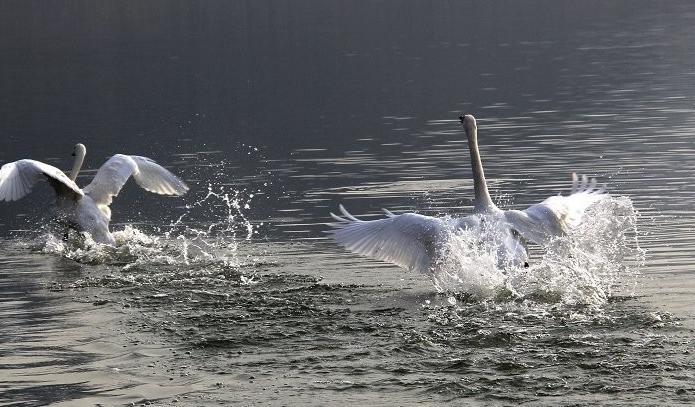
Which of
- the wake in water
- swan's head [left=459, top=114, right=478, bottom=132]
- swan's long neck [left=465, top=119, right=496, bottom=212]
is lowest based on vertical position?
the wake in water

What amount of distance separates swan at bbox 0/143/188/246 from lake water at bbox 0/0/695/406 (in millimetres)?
466

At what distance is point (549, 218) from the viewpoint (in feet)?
46.2

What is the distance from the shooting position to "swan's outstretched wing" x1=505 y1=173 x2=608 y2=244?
13.8m

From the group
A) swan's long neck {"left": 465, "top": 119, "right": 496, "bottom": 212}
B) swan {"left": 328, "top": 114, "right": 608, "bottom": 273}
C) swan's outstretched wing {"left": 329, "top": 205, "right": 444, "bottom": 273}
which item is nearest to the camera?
swan {"left": 328, "top": 114, "right": 608, "bottom": 273}

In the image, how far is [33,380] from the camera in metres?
11.5

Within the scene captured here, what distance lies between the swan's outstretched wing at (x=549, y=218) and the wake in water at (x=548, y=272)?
112mm

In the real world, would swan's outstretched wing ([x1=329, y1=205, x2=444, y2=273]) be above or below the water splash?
above

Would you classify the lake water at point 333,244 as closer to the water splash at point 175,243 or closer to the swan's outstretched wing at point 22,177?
the water splash at point 175,243

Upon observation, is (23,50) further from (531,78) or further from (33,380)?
(33,380)

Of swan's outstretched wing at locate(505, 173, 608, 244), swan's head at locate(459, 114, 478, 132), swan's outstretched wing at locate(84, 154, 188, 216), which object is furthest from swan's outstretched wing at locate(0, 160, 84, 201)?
swan's outstretched wing at locate(505, 173, 608, 244)

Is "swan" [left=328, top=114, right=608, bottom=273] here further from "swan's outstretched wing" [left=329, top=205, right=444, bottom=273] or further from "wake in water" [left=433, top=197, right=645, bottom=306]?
"wake in water" [left=433, top=197, right=645, bottom=306]

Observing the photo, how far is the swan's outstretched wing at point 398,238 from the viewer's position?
46.4 ft

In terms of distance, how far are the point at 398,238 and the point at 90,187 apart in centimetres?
705

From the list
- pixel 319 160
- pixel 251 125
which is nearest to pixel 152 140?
pixel 251 125
